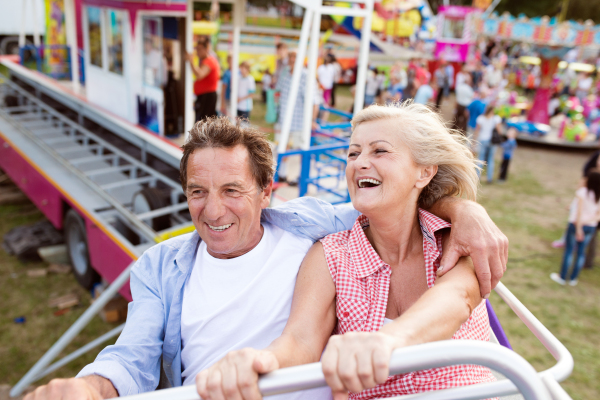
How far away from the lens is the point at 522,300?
5.48 metres

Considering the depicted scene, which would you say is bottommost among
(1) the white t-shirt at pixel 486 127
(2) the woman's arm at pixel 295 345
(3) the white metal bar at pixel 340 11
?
(1) the white t-shirt at pixel 486 127

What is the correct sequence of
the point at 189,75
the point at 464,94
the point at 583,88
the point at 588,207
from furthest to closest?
the point at 583,88 → the point at 464,94 → the point at 189,75 → the point at 588,207

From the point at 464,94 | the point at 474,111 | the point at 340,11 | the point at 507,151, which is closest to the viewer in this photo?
the point at 340,11

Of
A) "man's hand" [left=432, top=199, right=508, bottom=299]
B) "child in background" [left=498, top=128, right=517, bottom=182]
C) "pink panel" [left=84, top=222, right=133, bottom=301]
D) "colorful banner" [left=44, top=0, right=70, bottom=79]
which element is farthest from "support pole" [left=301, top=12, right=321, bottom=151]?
"colorful banner" [left=44, top=0, right=70, bottom=79]

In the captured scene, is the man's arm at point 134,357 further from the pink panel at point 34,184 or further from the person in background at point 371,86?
the person in background at point 371,86

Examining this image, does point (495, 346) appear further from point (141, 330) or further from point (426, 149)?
point (141, 330)

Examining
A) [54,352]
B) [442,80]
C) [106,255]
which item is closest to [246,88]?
[106,255]

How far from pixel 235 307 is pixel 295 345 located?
14.5 inches

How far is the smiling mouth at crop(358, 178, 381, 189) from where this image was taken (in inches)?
67.2

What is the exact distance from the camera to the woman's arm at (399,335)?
3.38 ft

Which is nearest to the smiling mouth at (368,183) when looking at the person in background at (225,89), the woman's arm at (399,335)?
the woman's arm at (399,335)

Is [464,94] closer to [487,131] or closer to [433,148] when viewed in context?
[487,131]

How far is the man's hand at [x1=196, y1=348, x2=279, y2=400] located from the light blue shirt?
49cm

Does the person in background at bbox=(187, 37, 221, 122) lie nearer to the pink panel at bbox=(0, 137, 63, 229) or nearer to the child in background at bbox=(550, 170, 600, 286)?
the pink panel at bbox=(0, 137, 63, 229)
